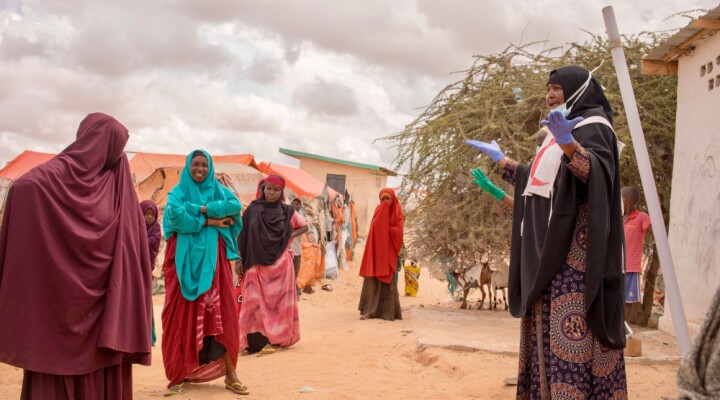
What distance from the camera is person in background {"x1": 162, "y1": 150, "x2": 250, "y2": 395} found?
16.8 ft

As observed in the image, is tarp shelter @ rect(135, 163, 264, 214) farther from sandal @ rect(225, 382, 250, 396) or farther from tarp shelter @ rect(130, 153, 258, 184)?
sandal @ rect(225, 382, 250, 396)

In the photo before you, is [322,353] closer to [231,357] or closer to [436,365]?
[436,365]

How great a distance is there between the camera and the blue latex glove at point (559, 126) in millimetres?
2926

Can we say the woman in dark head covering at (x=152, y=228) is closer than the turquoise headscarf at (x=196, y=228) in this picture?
No

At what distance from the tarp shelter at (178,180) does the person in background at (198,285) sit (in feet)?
28.3

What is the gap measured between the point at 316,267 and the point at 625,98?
11.6 meters

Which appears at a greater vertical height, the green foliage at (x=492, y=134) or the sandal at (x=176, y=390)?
the green foliage at (x=492, y=134)

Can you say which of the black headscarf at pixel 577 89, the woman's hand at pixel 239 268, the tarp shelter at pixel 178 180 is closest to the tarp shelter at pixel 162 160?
the tarp shelter at pixel 178 180

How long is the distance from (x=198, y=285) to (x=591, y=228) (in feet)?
10.1

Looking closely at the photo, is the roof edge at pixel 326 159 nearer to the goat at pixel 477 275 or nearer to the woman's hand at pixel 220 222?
the goat at pixel 477 275

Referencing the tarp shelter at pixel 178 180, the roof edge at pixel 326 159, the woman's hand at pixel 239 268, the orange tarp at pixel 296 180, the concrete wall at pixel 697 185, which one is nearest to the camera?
the concrete wall at pixel 697 185

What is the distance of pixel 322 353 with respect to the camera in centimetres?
739

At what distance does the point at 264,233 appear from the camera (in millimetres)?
6969

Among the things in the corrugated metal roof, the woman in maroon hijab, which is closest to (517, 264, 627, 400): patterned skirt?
the woman in maroon hijab
